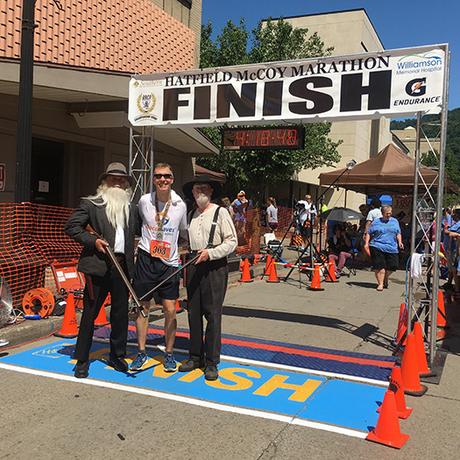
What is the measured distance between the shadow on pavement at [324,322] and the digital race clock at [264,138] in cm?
261

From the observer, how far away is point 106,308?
301 inches

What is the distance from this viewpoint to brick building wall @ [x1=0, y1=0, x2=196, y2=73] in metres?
10.9

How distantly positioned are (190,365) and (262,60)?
20.5 metres

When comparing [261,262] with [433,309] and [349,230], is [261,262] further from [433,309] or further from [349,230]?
[433,309]

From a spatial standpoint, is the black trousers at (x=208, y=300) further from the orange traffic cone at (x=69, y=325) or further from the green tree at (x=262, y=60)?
the green tree at (x=262, y=60)

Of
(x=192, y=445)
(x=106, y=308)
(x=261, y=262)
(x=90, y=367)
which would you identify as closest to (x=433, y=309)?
(x=192, y=445)

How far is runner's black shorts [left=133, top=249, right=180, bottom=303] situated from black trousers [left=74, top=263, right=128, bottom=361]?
0.17 m

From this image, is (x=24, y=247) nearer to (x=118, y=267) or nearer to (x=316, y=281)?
(x=118, y=267)

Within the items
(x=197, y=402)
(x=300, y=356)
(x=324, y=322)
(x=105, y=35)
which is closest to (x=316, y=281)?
(x=324, y=322)

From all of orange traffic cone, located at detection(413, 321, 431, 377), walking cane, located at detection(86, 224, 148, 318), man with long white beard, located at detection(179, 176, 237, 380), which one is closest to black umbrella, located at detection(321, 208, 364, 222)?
orange traffic cone, located at detection(413, 321, 431, 377)

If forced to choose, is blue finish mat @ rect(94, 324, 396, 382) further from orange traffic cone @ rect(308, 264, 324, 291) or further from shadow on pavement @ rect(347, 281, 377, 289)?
shadow on pavement @ rect(347, 281, 377, 289)

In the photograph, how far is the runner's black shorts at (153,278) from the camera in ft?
16.3

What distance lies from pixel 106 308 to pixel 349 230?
425 inches

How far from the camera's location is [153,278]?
4.96 meters
